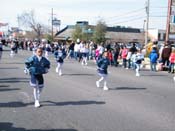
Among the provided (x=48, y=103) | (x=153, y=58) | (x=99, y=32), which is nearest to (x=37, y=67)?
(x=48, y=103)

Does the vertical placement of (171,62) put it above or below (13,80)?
above

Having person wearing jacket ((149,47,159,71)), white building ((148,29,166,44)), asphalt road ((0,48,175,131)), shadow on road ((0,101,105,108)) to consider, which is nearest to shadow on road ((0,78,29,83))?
asphalt road ((0,48,175,131))

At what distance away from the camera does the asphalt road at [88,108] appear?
8.81 m

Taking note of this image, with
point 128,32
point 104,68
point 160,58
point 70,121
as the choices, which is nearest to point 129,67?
point 160,58

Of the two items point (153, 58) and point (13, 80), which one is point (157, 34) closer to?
point (153, 58)

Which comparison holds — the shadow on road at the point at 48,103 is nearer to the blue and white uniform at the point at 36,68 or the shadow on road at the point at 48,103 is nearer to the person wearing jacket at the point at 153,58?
the blue and white uniform at the point at 36,68

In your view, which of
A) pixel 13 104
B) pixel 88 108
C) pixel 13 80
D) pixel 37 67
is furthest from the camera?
pixel 13 80

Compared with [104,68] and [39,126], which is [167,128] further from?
[104,68]

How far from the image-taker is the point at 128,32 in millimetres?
110438

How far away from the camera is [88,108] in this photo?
10.9 metres

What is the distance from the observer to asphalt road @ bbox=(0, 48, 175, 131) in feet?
28.9

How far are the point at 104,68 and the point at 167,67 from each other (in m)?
12.0

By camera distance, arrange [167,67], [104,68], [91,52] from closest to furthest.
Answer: [104,68] → [167,67] → [91,52]

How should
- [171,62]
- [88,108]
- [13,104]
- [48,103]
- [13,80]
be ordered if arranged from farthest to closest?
1. [171,62]
2. [13,80]
3. [48,103]
4. [13,104]
5. [88,108]
